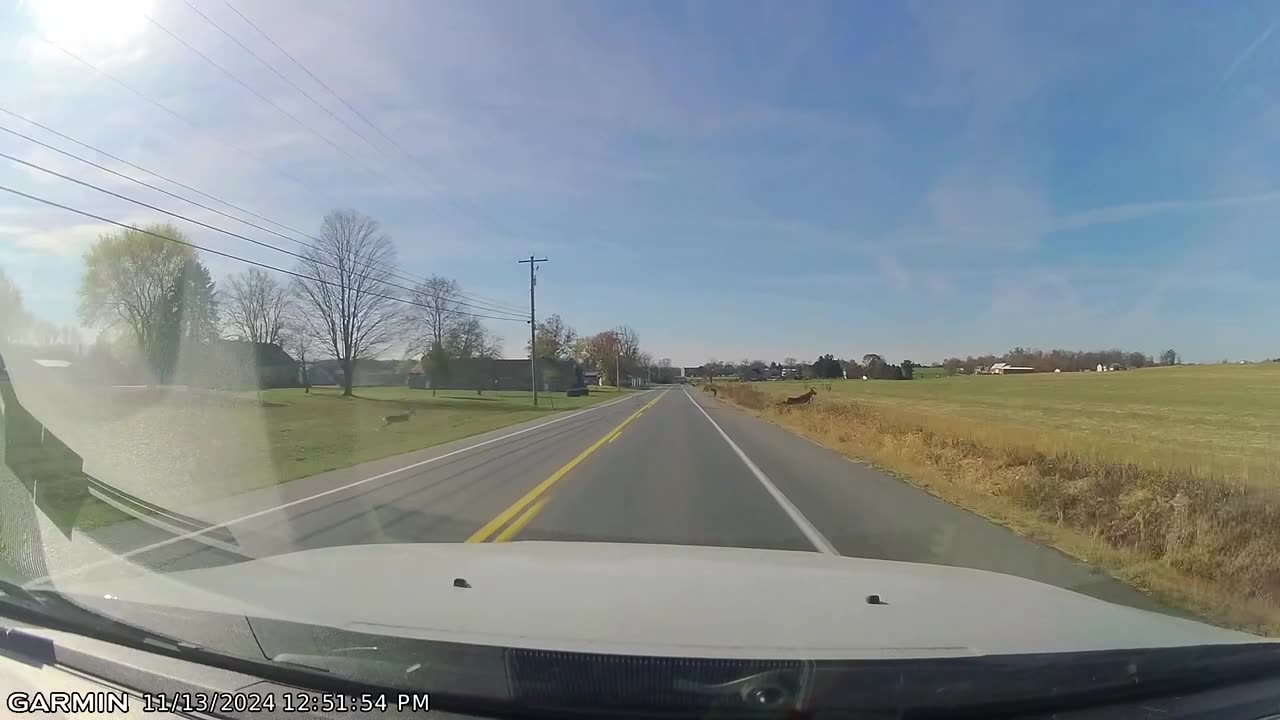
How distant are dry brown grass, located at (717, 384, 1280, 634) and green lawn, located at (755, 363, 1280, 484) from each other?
187 centimetres

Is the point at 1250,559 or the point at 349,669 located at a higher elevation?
the point at 349,669

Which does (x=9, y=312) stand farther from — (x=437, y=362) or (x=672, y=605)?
(x=437, y=362)

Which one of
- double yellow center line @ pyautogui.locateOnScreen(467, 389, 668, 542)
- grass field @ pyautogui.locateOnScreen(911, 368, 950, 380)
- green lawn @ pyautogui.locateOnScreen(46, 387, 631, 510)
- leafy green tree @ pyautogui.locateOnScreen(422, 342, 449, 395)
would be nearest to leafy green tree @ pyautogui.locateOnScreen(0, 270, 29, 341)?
green lawn @ pyautogui.locateOnScreen(46, 387, 631, 510)

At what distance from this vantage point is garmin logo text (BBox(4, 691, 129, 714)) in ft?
9.04

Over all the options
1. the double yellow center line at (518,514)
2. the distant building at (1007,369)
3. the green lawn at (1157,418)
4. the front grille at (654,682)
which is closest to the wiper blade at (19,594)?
the front grille at (654,682)

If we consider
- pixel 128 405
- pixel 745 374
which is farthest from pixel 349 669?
pixel 745 374

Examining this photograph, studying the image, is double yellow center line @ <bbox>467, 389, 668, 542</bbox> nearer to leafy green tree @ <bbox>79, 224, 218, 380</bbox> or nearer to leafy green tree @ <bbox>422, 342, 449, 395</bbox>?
leafy green tree @ <bbox>79, 224, 218, 380</bbox>

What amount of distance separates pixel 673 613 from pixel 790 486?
9.29m

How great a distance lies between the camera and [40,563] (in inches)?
225

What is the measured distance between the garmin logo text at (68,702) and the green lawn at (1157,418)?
1325cm

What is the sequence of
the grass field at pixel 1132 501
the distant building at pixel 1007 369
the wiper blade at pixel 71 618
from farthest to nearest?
the distant building at pixel 1007 369, the grass field at pixel 1132 501, the wiper blade at pixel 71 618

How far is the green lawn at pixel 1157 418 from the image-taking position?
16.0m

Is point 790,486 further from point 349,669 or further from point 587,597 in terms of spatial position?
point 349,669

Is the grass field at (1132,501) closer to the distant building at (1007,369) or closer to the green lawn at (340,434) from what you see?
the green lawn at (340,434)
